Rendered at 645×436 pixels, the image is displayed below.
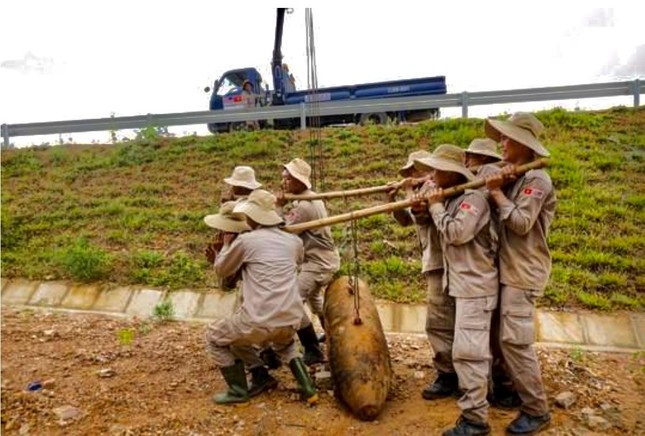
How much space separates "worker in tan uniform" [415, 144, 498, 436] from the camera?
3434 mm

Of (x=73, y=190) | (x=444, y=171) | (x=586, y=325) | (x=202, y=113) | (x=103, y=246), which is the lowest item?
(x=586, y=325)

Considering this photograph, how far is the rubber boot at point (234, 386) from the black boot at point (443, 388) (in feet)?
4.65

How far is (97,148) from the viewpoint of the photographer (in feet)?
41.1

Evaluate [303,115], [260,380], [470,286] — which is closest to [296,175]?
[260,380]

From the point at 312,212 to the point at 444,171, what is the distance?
142 centimetres

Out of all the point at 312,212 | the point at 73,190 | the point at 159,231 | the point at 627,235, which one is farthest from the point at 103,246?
the point at 627,235

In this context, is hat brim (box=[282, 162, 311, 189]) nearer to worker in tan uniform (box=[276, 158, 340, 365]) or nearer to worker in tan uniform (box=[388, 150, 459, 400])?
worker in tan uniform (box=[276, 158, 340, 365])

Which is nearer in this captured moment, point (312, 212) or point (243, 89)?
point (312, 212)

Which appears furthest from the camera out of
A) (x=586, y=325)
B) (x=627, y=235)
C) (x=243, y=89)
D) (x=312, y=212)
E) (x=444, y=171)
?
(x=243, y=89)

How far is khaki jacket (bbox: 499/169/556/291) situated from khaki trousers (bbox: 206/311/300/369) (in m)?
1.66

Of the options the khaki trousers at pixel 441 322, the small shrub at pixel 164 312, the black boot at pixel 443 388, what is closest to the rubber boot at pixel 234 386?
the black boot at pixel 443 388

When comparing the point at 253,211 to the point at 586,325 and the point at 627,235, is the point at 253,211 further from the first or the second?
the point at 627,235

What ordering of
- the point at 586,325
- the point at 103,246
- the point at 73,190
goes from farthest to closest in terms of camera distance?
the point at 73,190
the point at 103,246
the point at 586,325

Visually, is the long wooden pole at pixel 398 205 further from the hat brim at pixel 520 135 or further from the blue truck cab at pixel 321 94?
the blue truck cab at pixel 321 94
